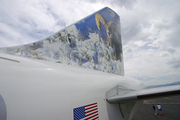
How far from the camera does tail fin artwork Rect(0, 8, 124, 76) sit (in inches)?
105

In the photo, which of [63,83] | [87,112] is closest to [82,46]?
[63,83]

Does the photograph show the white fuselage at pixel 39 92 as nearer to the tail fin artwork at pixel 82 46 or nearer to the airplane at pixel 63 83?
the airplane at pixel 63 83

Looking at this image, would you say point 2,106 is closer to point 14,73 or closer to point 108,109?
point 14,73

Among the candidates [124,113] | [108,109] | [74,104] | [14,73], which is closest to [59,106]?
[74,104]

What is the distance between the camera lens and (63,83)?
2033 mm

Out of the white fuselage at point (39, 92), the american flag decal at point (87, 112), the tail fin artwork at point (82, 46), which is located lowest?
the american flag decal at point (87, 112)

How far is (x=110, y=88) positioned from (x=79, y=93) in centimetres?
132

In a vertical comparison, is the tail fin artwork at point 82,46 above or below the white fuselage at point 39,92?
above

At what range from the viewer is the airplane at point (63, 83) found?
1458 mm

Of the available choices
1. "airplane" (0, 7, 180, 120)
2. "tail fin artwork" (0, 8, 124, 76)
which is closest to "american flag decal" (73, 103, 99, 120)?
"airplane" (0, 7, 180, 120)

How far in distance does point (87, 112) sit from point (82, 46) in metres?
2.26

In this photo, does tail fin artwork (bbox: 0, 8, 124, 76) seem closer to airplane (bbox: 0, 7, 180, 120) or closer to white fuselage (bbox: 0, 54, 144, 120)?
airplane (bbox: 0, 7, 180, 120)

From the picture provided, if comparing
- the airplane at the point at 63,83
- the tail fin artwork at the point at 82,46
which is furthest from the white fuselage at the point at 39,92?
the tail fin artwork at the point at 82,46

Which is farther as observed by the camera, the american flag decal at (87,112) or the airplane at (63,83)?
the american flag decal at (87,112)
